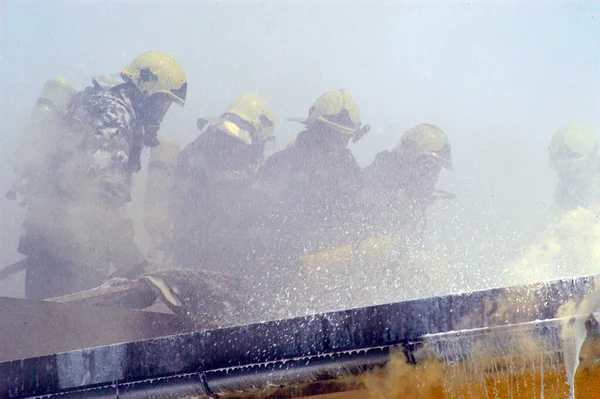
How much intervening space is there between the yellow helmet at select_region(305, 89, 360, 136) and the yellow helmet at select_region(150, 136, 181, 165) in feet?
14.2

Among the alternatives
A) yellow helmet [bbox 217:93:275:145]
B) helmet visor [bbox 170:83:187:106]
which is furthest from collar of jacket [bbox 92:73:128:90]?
yellow helmet [bbox 217:93:275:145]

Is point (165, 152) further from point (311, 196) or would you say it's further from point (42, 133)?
point (311, 196)

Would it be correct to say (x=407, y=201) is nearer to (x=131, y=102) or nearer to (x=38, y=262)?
(x=131, y=102)

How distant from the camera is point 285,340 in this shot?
166 centimetres

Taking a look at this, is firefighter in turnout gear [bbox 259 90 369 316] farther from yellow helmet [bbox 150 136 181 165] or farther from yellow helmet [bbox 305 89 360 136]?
yellow helmet [bbox 150 136 181 165]

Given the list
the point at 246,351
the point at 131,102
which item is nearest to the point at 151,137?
the point at 131,102

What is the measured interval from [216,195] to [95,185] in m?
3.18

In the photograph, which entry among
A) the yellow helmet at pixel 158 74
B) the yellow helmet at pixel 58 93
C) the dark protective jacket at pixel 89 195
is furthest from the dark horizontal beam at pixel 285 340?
the yellow helmet at pixel 58 93

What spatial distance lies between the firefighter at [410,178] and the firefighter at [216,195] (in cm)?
325

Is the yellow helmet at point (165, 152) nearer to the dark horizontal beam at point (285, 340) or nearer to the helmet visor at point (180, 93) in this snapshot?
the helmet visor at point (180, 93)

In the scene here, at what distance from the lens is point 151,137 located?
12555 mm

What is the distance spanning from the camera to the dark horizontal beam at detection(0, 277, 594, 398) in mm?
1612

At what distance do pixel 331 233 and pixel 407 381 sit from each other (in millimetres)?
11120

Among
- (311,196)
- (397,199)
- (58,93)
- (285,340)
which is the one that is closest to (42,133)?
(58,93)
